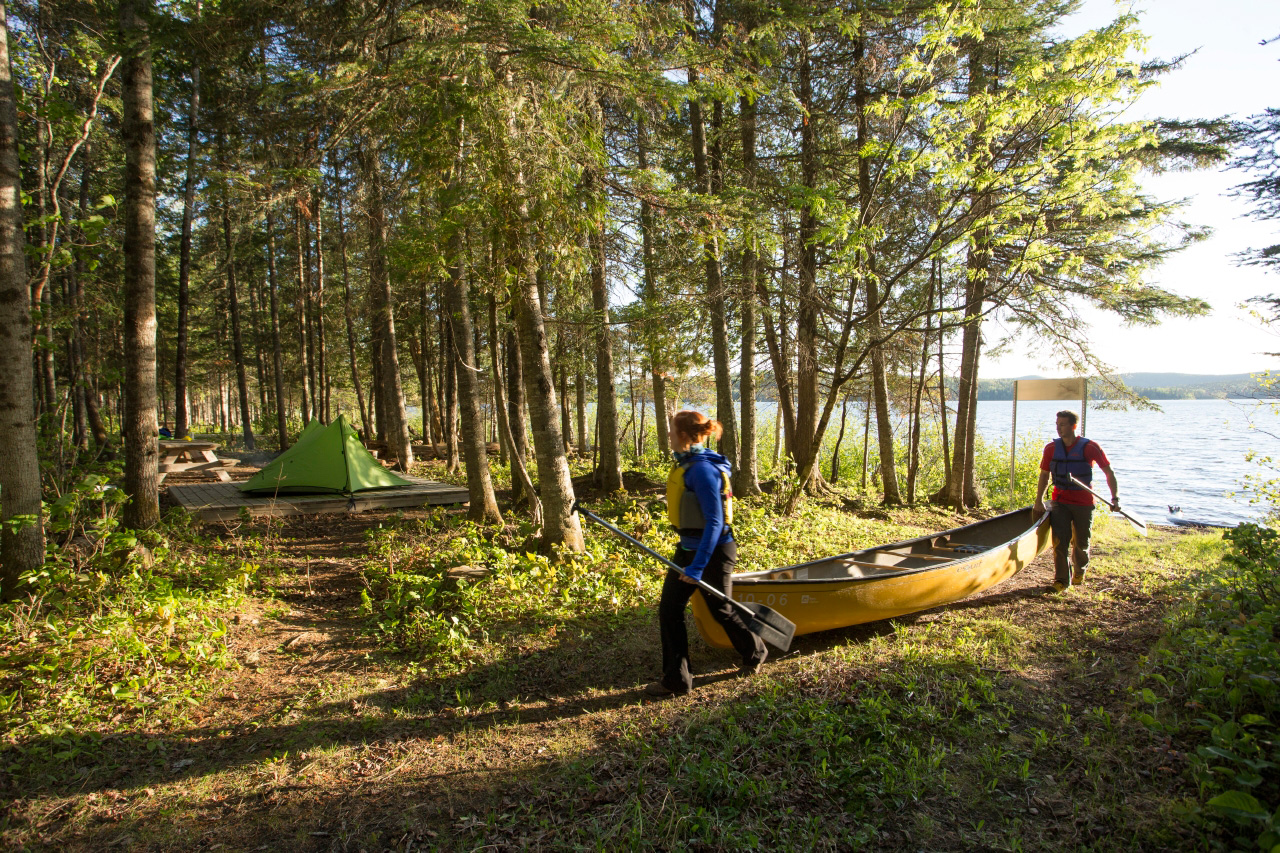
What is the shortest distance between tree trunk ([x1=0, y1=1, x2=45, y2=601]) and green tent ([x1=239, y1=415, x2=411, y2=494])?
488 cm

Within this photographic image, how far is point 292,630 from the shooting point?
5234mm

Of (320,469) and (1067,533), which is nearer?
(1067,533)

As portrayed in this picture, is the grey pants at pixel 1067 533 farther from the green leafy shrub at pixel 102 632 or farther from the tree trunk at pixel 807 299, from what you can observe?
the green leafy shrub at pixel 102 632

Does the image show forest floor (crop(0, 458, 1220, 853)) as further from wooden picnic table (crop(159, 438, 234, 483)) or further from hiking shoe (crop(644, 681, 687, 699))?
wooden picnic table (crop(159, 438, 234, 483))

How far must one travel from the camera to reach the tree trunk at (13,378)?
426 cm

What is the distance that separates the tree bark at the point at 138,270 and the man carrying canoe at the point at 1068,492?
8.72 meters

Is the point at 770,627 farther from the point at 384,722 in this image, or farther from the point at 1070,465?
the point at 1070,465

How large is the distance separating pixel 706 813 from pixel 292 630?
405cm

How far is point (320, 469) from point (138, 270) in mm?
4569

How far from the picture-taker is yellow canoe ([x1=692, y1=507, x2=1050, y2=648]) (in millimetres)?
4594

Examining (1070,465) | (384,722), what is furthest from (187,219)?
(1070,465)

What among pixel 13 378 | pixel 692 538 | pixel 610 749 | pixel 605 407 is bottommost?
pixel 610 749

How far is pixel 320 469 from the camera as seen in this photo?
9.55 metres

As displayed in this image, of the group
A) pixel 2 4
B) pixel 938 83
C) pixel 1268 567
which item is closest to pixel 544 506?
pixel 2 4
